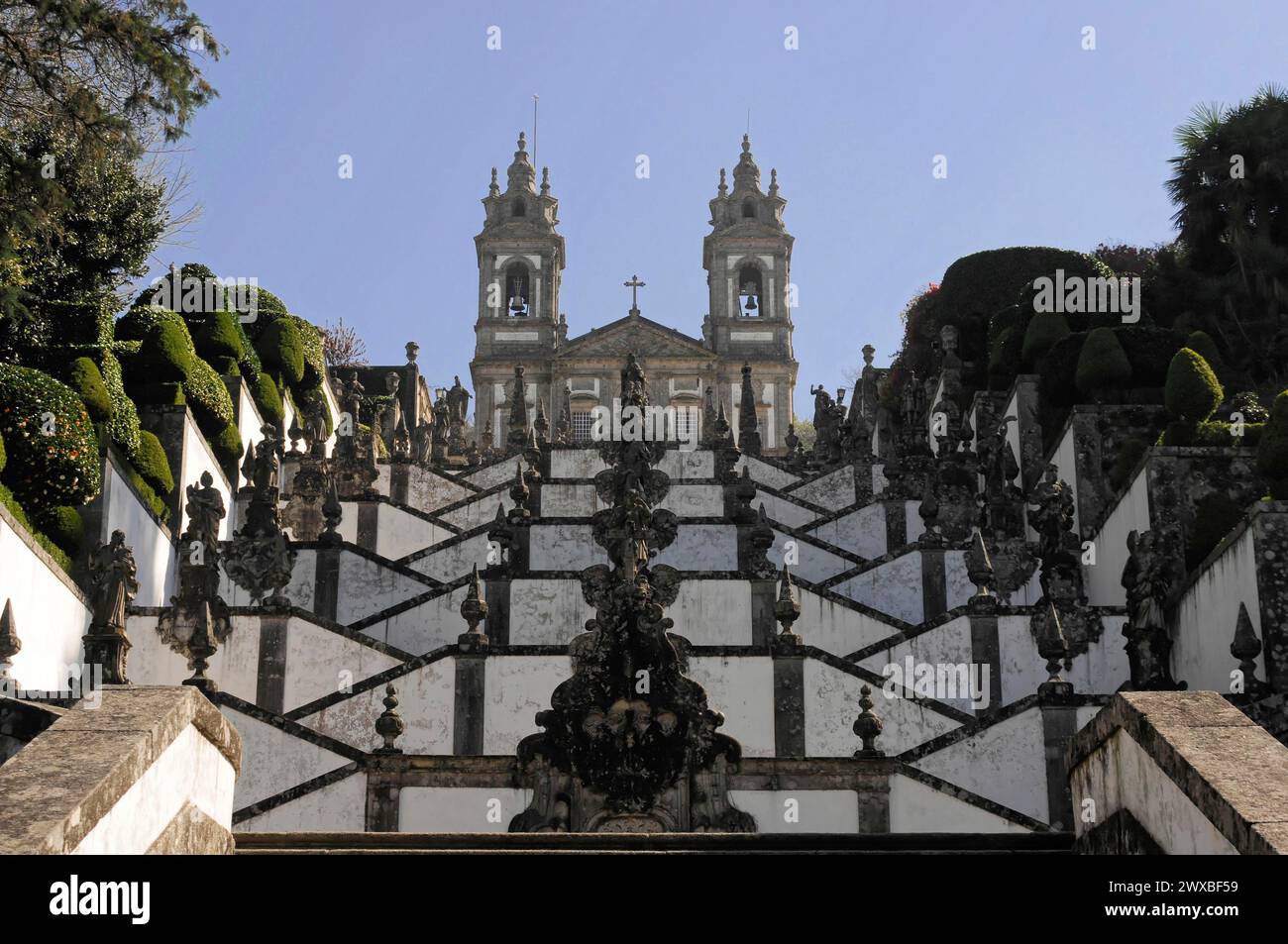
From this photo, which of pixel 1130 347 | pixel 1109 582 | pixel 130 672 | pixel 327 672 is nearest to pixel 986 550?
pixel 1109 582

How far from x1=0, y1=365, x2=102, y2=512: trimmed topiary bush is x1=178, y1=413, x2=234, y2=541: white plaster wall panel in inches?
183

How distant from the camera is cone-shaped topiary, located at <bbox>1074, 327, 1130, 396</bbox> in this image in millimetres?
31031

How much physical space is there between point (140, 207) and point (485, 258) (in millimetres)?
42812

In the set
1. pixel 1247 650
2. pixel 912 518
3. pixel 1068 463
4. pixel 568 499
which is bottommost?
pixel 1247 650

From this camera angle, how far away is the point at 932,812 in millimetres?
19312

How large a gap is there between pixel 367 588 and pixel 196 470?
4.75 meters

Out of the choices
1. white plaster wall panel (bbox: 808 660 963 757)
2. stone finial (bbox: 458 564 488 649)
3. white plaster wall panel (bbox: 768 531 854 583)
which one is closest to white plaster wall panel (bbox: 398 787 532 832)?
stone finial (bbox: 458 564 488 649)

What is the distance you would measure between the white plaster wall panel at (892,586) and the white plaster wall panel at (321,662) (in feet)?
26.1

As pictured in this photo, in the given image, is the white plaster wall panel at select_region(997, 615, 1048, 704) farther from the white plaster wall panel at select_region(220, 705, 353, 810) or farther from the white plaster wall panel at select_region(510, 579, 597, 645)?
the white plaster wall panel at select_region(220, 705, 353, 810)

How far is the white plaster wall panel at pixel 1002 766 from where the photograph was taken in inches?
834

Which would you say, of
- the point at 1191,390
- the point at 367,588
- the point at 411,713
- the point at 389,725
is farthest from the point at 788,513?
the point at 389,725

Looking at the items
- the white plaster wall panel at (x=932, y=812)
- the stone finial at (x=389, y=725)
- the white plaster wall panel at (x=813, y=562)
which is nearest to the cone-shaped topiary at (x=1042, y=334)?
the white plaster wall panel at (x=813, y=562)

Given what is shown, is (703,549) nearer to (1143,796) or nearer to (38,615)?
(38,615)

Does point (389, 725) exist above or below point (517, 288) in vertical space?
below
